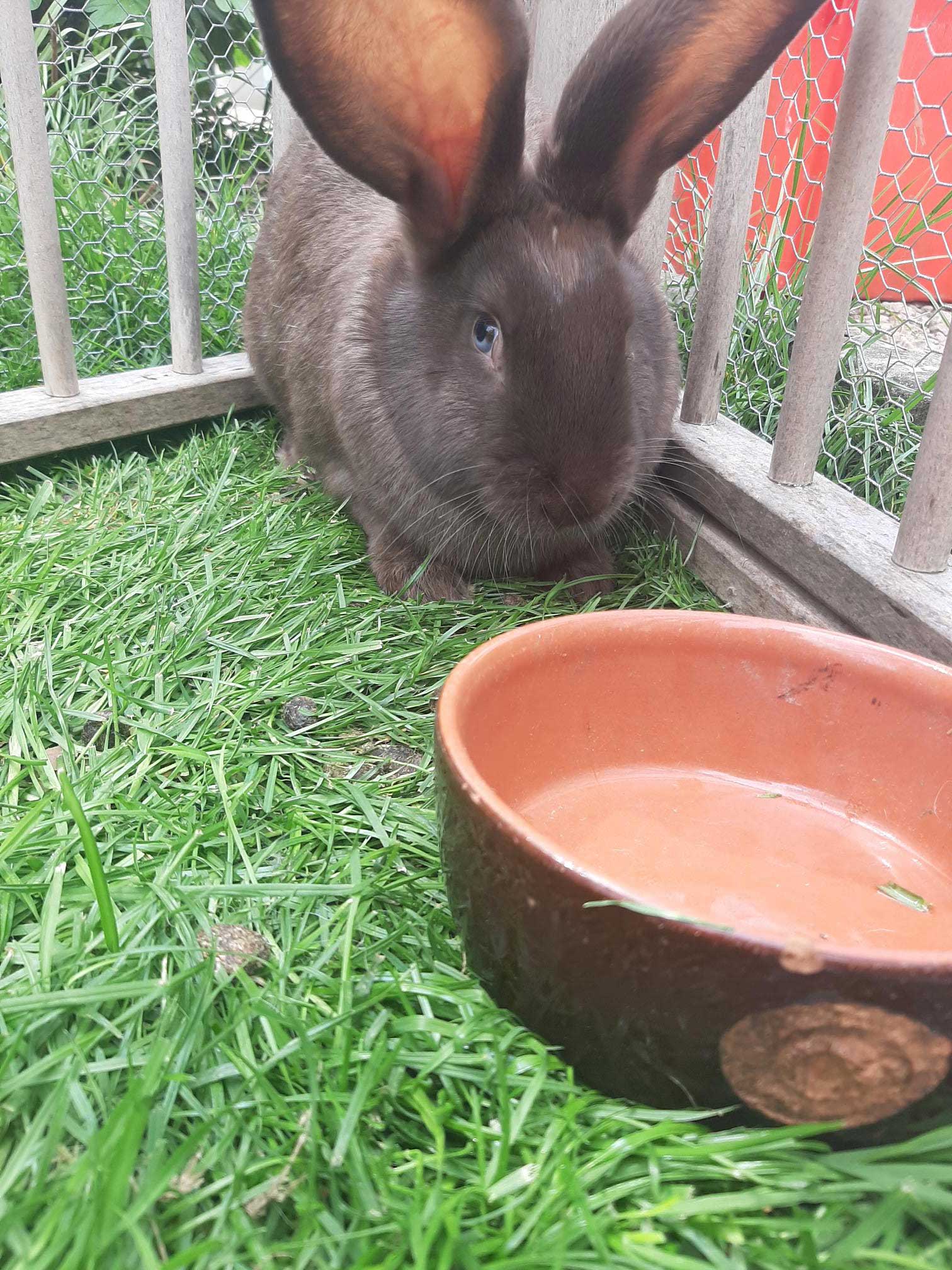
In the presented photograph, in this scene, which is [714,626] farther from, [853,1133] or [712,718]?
[853,1133]

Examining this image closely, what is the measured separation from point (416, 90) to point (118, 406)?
139 centimetres

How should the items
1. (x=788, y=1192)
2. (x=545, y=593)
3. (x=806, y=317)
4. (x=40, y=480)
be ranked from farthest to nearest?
1. (x=40, y=480)
2. (x=545, y=593)
3. (x=806, y=317)
4. (x=788, y=1192)

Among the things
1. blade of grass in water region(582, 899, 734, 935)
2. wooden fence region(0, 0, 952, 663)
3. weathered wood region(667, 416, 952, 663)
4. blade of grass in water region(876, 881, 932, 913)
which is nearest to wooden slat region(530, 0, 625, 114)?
wooden fence region(0, 0, 952, 663)

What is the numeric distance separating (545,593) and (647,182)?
819mm

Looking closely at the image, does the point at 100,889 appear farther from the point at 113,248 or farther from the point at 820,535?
the point at 113,248

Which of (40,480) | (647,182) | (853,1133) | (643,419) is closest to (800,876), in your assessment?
(853,1133)

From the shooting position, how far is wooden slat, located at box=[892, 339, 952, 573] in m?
1.69

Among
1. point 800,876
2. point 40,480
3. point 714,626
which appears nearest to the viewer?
point 800,876

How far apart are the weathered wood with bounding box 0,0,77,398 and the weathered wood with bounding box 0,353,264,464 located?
0.07 meters

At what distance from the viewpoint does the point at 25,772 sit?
159 centimetres

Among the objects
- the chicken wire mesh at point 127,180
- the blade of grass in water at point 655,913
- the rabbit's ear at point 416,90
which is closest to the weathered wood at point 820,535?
the rabbit's ear at point 416,90

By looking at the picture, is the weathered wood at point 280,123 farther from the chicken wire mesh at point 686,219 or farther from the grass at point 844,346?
→ the grass at point 844,346

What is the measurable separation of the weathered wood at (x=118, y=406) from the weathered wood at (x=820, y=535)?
1.35m

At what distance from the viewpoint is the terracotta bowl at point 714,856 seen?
0.94m
